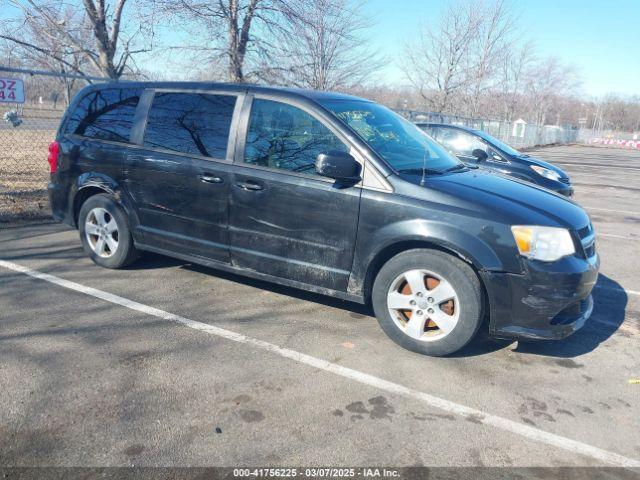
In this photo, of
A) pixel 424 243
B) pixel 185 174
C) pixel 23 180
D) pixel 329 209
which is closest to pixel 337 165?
pixel 329 209

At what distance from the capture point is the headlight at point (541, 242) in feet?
11.2

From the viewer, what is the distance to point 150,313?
419 cm

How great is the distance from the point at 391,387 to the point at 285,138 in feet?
7.00

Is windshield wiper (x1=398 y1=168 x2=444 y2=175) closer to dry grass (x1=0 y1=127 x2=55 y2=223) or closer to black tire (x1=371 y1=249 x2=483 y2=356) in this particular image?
black tire (x1=371 y1=249 x2=483 y2=356)

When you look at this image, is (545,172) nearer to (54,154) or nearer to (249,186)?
(249,186)

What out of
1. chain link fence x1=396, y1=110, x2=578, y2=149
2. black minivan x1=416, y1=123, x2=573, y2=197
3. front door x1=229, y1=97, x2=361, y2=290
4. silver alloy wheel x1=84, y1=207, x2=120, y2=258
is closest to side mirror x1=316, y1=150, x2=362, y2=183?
front door x1=229, y1=97, x2=361, y2=290

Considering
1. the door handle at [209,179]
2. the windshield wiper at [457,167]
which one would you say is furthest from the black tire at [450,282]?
the door handle at [209,179]

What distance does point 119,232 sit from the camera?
5.02 metres

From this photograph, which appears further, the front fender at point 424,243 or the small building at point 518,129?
the small building at point 518,129

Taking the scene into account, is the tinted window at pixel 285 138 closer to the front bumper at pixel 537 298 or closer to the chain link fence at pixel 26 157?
the front bumper at pixel 537 298

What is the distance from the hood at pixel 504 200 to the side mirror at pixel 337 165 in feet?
1.32

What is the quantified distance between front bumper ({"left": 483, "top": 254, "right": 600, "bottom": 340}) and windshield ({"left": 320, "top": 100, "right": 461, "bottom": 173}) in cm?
112

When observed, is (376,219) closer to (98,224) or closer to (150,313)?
(150,313)

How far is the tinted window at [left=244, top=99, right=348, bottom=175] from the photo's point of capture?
402cm
